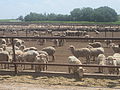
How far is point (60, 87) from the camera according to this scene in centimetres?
857

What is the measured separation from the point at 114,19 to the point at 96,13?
11.3 metres

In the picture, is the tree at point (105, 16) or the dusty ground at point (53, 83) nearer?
the dusty ground at point (53, 83)

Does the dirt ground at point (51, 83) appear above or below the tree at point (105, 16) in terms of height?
below

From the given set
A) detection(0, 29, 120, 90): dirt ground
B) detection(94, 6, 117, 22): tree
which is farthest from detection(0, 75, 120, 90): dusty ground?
detection(94, 6, 117, 22): tree

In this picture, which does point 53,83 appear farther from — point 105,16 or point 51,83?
point 105,16

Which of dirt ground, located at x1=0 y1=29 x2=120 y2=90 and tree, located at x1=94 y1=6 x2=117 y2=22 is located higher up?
tree, located at x1=94 y1=6 x2=117 y2=22

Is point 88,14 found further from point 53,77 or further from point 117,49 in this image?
point 53,77

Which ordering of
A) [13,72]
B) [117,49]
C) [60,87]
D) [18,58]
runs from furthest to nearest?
[117,49]
[18,58]
[13,72]
[60,87]

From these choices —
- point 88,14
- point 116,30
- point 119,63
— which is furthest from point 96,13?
point 119,63

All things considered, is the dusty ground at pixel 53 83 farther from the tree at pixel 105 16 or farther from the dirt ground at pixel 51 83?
the tree at pixel 105 16

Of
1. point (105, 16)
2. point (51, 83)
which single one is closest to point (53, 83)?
point (51, 83)

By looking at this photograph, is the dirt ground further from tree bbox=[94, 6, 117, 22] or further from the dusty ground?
tree bbox=[94, 6, 117, 22]

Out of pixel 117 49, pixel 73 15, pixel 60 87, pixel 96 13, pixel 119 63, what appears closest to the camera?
pixel 60 87

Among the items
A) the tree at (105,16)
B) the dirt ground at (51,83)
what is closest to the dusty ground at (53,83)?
the dirt ground at (51,83)
